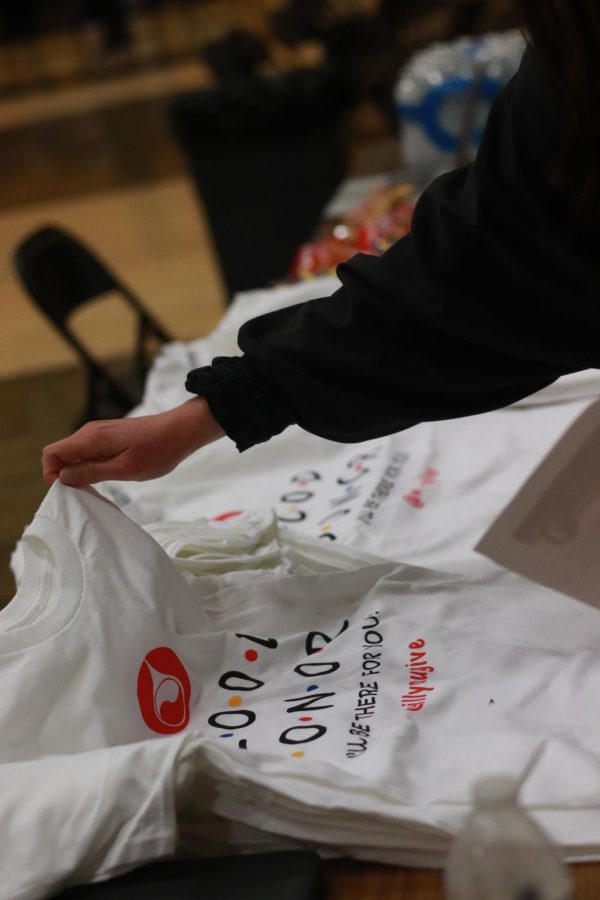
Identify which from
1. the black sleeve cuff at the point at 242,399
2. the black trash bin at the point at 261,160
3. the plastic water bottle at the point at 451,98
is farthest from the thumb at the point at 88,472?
the black trash bin at the point at 261,160

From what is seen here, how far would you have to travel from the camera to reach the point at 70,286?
3.13 m

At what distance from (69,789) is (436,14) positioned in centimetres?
→ 1007

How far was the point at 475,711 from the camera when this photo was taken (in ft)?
3.67

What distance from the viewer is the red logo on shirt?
1.13 m

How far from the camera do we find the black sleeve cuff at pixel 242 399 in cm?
123

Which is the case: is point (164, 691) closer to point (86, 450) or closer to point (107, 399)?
point (86, 450)

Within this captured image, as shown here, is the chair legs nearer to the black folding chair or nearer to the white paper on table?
the black folding chair

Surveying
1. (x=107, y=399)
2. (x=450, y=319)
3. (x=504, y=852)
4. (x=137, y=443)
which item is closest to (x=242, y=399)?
(x=137, y=443)

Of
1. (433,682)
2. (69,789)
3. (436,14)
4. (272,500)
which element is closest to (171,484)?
(272,500)

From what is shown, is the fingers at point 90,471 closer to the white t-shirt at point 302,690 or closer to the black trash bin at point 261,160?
the white t-shirt at point 302,690

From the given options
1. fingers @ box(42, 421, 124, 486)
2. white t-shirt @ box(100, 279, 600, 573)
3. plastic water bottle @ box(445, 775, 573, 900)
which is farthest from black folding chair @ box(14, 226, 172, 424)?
plastic water bottle @ box(445, 775, 573, 900)

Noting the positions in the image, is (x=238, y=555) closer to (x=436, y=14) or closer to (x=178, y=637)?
(x=178, y=637)

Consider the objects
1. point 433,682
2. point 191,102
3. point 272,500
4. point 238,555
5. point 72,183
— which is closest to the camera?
point 433,682

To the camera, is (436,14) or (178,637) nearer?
(178,637)
